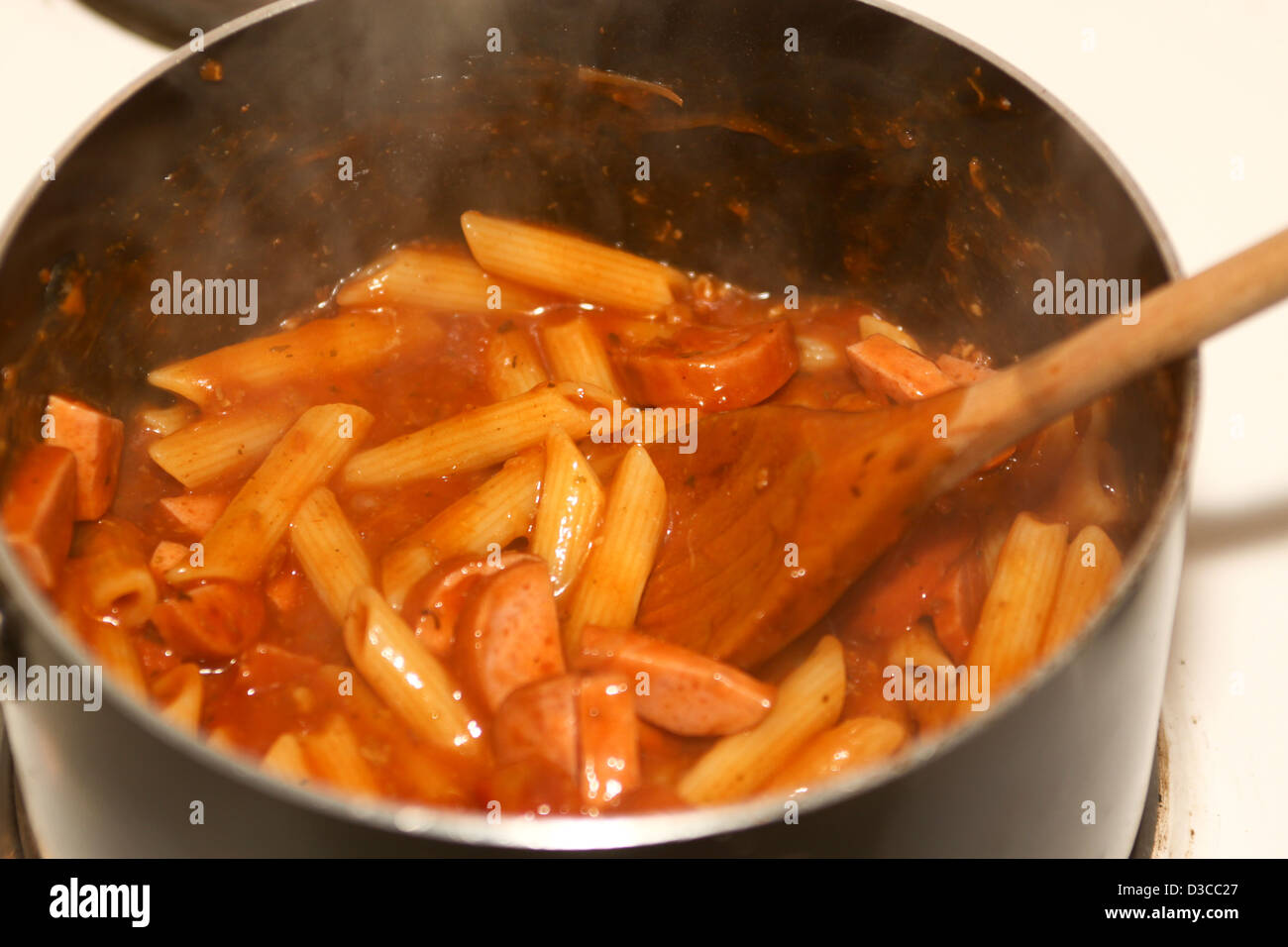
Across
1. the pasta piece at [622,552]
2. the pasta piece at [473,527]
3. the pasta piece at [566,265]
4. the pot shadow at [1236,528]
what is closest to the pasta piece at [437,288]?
the pasta piece at [566,265]

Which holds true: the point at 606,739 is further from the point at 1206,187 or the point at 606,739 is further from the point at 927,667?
the point at 1206,187

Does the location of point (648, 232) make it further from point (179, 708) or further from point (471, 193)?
point (179, 708)

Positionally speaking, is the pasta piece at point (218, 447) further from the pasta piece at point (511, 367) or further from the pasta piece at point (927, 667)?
the pasta piece at point (927, 667)

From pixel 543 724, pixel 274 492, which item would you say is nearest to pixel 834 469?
pixel 543 724

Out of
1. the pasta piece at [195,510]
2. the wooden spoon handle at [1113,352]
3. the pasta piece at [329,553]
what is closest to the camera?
the wooden spoon handle at [1113,352]

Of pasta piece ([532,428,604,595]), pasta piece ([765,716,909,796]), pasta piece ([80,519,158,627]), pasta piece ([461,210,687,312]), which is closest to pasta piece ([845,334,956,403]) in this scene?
pasta piece ([461,210,687,312])
